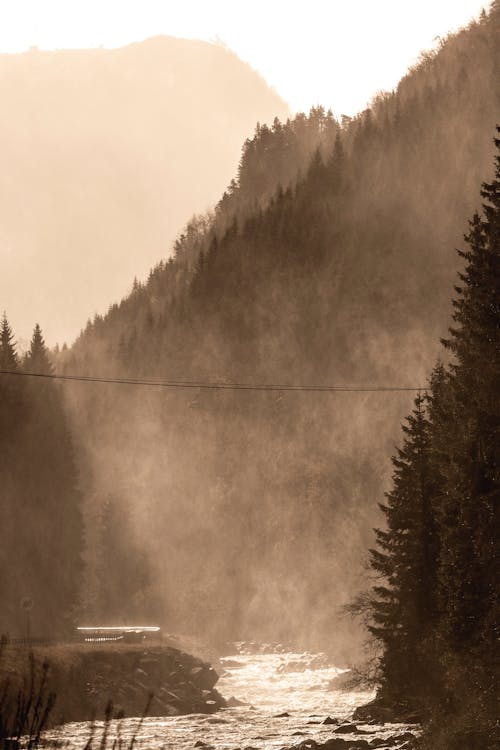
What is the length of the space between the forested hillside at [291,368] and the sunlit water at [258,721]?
2129cm

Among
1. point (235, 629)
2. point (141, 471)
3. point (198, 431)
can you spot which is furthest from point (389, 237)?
point (235, 629)

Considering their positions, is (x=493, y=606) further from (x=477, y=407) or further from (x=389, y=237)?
(x=389, y=237)

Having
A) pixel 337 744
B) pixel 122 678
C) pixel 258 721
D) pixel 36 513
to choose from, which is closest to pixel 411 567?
pixel 337 744

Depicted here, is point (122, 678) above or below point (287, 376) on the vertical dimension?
below

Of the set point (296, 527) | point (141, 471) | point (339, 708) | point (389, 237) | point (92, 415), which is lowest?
point (339, 708)

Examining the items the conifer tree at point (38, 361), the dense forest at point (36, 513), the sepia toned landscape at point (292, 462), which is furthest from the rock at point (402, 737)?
the conifer tree at point (38, 361)

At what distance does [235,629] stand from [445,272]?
4909cm

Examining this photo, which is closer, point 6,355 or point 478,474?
point 478,474

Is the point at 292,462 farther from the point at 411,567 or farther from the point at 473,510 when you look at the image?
the point at 473,510

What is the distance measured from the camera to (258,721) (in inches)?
2072

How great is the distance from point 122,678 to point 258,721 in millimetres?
8589

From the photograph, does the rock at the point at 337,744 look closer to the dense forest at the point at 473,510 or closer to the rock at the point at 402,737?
the rock at the point at 402,737

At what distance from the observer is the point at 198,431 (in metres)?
143

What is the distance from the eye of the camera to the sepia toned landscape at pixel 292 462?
128 ft
